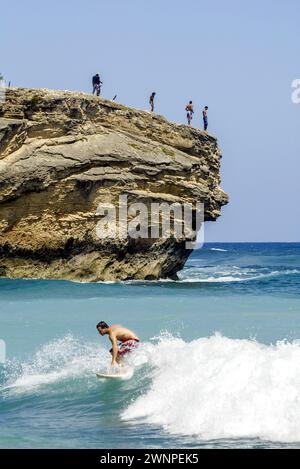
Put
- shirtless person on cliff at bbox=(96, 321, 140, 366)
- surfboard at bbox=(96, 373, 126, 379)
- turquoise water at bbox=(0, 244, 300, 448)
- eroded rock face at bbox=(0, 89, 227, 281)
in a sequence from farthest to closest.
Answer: eroded rock face at bbox=(0, 89, 227, 281) < shirtless person on cliff at bbox=(96, 321, 140, 366) < surfboard at bbox=(96, 373, 126, 379) < turquoise water at bbox=(0, 244, 300, 448)

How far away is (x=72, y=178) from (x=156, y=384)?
18.9 m

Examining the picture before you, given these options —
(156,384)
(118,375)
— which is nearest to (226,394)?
(156,384)

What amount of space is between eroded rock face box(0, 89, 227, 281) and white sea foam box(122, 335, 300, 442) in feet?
57.4

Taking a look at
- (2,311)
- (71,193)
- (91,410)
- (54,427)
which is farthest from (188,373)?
(71,193)

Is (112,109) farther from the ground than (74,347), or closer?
farther from the ground

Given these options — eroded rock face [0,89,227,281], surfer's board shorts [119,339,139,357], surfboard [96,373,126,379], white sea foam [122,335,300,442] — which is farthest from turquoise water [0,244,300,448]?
eroded rock face [0,89,227,281]

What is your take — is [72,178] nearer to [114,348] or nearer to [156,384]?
[114,348]

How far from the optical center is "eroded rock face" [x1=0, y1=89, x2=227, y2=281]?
30812 mm

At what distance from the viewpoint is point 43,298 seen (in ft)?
87.1

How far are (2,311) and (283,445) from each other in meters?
15.4

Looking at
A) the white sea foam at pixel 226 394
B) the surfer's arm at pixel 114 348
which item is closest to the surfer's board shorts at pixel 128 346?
the surfer's arm at pixel 114 348

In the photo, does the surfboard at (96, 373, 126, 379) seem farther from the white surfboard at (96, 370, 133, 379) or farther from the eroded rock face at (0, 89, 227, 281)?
the eroded rock face at (0, 89, 227, 281)

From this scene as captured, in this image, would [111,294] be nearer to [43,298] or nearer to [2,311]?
[43,298]

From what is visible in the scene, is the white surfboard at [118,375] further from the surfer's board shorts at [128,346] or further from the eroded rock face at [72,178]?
the eroded rock face at [72,178]
